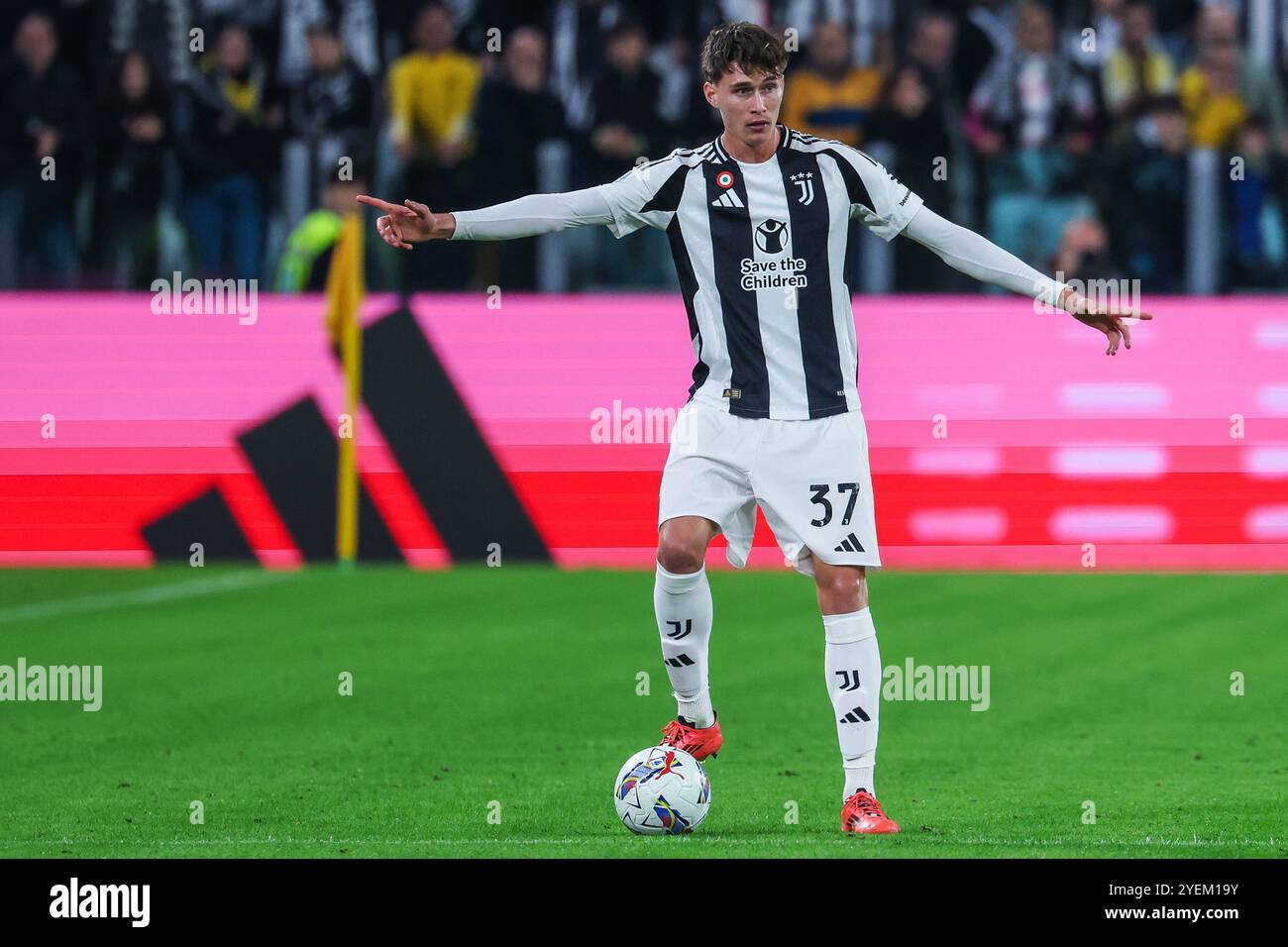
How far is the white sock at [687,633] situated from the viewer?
264 inches

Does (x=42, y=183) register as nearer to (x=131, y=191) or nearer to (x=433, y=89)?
(x=131, y=191)

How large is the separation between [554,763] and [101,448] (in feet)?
24.1

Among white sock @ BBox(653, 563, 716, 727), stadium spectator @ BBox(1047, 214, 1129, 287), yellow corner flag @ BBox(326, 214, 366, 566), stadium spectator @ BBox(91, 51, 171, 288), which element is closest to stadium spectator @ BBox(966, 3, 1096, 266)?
stadium spectator @ BBox(1047, 214, 1129, 287)

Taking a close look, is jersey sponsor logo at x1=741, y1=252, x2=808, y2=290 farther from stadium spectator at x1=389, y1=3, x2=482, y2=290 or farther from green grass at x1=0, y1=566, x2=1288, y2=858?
stadium spectator at x1=389, y1=3, x2=482, y2=290

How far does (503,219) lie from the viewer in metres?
6.60

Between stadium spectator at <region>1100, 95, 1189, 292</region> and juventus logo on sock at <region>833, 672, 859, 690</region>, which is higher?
stadium spectator at <region>1100, 95, 1189, 292</region>

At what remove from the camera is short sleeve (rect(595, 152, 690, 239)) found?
262 inches

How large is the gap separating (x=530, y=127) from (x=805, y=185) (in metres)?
8.70

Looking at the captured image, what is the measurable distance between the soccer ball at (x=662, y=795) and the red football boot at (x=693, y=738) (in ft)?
1.50

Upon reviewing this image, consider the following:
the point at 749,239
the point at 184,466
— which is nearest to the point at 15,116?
the point at 184,466
